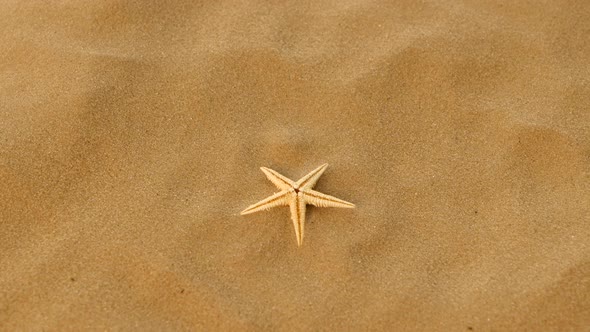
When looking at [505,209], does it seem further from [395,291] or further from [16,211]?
[16,211]

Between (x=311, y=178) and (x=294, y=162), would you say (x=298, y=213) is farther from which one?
(x=294, y=162)

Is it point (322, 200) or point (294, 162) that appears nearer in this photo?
point (322, 200)

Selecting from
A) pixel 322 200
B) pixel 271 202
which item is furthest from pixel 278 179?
pixel 322 200

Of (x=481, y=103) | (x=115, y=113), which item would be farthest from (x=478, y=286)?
(x=115, y=113)

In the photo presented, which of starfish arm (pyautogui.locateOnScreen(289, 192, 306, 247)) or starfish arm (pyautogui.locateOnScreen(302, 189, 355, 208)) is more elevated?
starfish arm (pyautogui.locateOnScreen(302, 189, 355, 208))

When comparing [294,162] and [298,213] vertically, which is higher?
[294,162]
